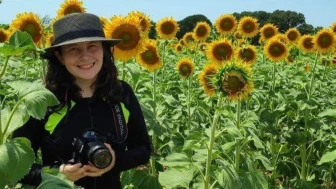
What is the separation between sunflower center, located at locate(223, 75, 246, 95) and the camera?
3021 mm

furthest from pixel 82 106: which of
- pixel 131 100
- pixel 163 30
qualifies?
pixel 163 30

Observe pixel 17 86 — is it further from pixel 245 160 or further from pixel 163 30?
pixel 163 30

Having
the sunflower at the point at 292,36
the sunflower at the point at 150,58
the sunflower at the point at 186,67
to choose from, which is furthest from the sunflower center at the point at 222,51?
the sunflower at the point at 292,36

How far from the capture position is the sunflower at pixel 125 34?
362cm

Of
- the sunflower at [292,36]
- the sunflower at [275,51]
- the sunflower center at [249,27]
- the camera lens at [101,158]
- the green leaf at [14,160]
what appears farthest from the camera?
the sunflower at [292,36]

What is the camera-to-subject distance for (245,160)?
3.82m

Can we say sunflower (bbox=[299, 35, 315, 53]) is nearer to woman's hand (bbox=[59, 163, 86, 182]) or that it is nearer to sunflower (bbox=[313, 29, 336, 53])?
sunflower (bbox=[313, 29, 336, 53])

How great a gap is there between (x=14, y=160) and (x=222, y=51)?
3.50 metres

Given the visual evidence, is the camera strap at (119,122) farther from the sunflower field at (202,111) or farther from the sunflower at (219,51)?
the sunflower at (219,51)


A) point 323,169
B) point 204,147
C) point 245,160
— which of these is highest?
point 204,147

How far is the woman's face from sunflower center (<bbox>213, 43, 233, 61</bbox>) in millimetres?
2574

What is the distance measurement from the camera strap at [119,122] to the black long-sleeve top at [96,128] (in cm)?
2

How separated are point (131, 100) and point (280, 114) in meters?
3.44

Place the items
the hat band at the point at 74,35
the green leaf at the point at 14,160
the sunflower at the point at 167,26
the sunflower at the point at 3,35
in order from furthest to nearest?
1. the sunflower at the point at 167,26
2. the sunflower at the point at 3,35
3. the hat band at the point at 74,35
4. the green leaf at the point at 14,160
